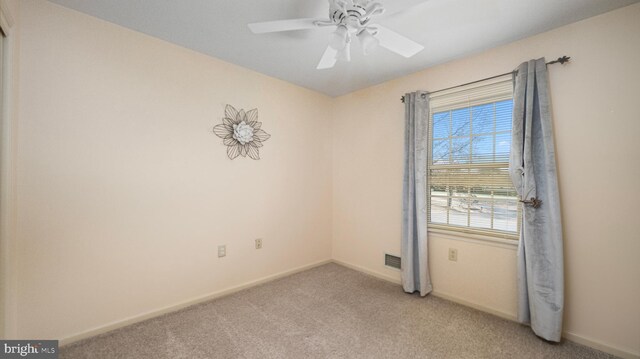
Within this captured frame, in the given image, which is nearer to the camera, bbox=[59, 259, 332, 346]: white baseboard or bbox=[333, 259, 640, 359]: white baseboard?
bbox=[333, 259, 640, 359]: white baseboard

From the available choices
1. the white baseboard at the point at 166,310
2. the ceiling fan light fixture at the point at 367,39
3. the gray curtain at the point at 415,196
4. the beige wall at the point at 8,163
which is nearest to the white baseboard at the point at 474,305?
the gray curtain at the point at 415,196

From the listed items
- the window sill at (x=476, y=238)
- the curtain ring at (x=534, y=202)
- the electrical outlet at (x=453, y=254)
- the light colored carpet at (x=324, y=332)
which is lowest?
the light colored carpet at (x=324, y=332)

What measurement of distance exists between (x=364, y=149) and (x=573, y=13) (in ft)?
6.68

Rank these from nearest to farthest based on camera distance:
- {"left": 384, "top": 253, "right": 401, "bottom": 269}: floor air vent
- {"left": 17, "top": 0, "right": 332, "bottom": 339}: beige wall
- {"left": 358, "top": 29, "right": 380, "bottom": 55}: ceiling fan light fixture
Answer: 1. {"left": 358, "top": 29, "right": 380, "bottom": 55}: ceiling fan light fixture
2. {"left": 17, "top": 0, "right": 332, "bottom": 339}: beige wall
3. {"left": 384, "top": 253, "right": 401, "bottom": 269}: floor air vent

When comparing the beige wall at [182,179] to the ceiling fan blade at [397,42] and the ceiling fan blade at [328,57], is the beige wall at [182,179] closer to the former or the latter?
the ceiling fan blade at [397,42]

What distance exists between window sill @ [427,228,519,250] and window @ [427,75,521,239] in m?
0.04

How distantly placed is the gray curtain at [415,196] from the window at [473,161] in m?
0.15

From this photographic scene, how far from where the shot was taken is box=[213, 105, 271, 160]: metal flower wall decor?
2.52m

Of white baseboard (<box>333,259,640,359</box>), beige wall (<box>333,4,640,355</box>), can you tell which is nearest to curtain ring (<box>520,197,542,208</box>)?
beige wall (<box>333,4,640,355</box>)

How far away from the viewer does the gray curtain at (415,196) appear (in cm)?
254

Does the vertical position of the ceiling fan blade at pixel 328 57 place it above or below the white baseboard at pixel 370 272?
above

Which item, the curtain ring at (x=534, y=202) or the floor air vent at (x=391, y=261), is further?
the floor air vent at (x=391, y=261)

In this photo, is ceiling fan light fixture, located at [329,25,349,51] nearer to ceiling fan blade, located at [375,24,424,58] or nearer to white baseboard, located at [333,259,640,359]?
ceiling fan blade, located at [375,24,424,58]

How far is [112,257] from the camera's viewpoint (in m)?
1.93
